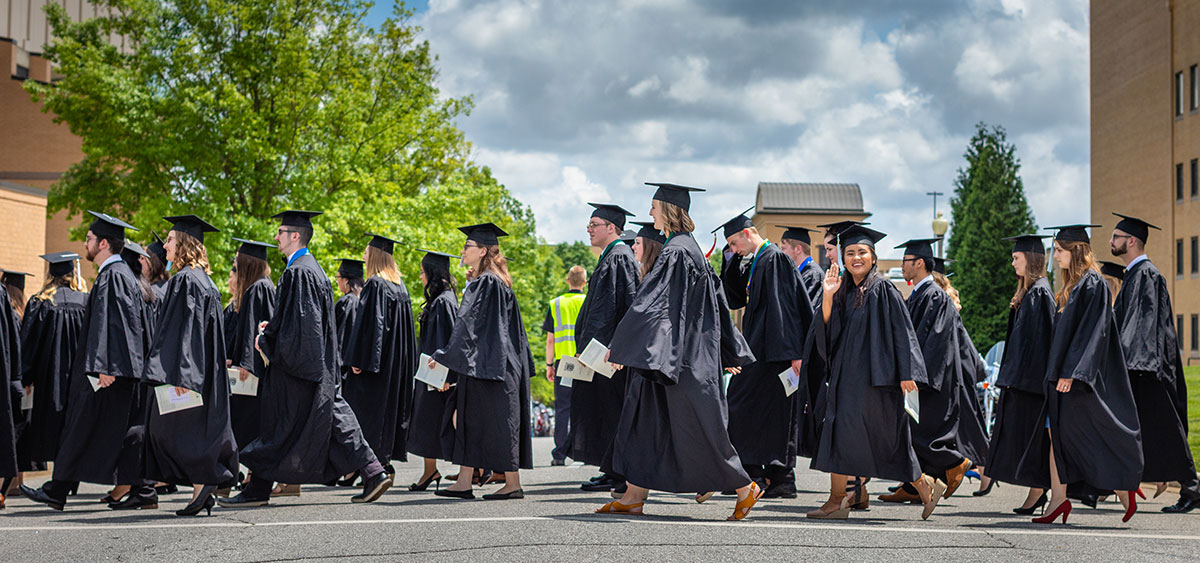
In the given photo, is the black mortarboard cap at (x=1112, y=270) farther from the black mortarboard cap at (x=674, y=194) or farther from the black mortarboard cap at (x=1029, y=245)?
the black mortarboard cap at (x=674, y=194)

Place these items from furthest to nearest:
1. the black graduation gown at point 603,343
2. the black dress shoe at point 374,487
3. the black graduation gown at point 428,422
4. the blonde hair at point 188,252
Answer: the black graduation gown at point 428,422 → the black graduation gown at point 603,343 → the black dress shoe at point 374,487 → the blonde hair at point 188,252

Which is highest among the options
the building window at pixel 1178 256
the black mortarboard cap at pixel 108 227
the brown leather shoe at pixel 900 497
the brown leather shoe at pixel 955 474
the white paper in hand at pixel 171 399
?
the building window at pixel 1178 256

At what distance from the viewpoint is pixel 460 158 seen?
3494 cm

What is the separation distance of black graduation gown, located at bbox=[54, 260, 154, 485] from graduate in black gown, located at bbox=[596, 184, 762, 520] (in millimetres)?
3350

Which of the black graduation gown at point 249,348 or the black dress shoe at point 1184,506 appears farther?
the black dress shoe at point 1184,506

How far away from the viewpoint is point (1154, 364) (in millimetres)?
9039

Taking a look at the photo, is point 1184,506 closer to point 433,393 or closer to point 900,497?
point 900,497

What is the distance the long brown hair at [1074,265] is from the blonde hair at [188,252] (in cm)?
602

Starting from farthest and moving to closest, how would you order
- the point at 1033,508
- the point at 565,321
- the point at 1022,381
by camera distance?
the point at 565,321 < the point at 1022,381 < the point at 1033,508

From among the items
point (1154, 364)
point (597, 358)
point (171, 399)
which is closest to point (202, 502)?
point (171, 399)

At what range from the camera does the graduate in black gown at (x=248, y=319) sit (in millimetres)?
9055

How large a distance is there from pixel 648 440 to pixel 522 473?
586cm

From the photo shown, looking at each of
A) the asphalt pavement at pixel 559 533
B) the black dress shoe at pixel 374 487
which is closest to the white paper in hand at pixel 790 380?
the asphalt pavement at pixel 559 533

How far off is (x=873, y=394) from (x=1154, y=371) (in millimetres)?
2278
